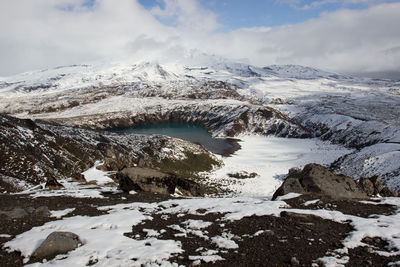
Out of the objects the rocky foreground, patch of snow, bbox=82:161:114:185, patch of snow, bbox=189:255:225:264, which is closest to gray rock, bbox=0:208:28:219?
the rocky foreground

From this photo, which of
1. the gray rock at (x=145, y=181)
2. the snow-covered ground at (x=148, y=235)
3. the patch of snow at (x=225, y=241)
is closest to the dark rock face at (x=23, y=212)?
the snow-covered ground at (x=148, y=235)

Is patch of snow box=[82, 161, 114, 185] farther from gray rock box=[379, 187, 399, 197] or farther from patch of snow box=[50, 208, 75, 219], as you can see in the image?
gray rock box=[379, 187, 399, 197]

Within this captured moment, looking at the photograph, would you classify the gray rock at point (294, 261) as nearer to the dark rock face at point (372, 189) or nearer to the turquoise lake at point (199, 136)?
the dark rock face at point (372, 189)

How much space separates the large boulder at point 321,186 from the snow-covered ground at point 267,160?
978 inches

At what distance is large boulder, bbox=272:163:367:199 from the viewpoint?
19886 millimetres

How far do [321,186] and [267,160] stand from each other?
60.8m

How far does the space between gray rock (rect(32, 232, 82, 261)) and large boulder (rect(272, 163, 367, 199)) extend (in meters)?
14.4

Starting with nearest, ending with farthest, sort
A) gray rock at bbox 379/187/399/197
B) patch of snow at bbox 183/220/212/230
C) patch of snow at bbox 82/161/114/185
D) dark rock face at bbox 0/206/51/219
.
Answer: patch of snow at bbox 183/220/212/230 → dark rock face at bbox 0/206/51/219 → gray rock at bbox 379/187/399/197 → patch of snow at bbox 82/161/114/185

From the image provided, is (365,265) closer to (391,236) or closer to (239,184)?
(391,236)

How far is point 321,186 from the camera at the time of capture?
2033 centimetres

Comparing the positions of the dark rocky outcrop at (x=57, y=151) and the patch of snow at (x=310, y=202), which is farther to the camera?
the dark rocky outcrop at (x=57, y=151)

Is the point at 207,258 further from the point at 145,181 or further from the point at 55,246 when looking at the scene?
the point at 145,181

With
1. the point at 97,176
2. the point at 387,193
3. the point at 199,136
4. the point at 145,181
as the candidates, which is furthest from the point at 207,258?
the point at 199,136

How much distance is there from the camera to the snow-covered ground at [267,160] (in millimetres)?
53272
